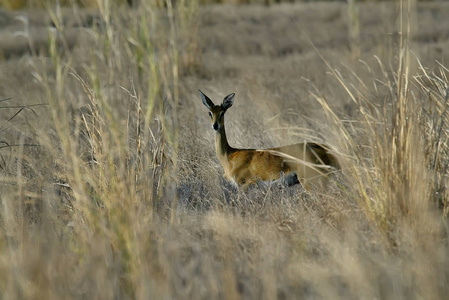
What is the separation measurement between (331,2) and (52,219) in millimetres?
12465

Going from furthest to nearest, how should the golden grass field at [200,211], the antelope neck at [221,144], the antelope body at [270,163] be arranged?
the antelope neck at [221,144]
the antelope body at [270,163]
the golden grass field at [200,211]

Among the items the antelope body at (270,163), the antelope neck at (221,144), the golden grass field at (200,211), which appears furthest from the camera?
the antelope neck at (221,144)

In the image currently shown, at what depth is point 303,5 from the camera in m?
14.8

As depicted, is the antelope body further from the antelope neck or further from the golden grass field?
the golden grass field

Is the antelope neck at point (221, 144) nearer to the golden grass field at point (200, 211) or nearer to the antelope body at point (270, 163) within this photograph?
the antelope body at point (270, 163)

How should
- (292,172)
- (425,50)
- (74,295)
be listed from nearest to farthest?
(74,295) < (292,172) < (425,50)

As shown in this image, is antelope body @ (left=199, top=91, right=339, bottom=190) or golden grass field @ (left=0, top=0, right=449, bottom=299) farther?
antelope body @ (left=199, top=91, right=339, bottom=190)

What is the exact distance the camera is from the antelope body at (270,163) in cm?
448

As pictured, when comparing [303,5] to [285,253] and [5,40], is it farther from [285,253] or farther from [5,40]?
[285,253]

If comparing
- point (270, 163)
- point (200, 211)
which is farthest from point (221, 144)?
point (200, 211)

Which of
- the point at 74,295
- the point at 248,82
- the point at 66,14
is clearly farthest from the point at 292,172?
the point at 66,14

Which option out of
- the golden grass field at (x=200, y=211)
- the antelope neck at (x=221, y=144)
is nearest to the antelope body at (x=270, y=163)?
the antelope neck at (x=221, y=144)

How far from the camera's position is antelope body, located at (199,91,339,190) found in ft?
14.7

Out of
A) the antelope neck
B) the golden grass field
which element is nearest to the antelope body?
the antelope neck
